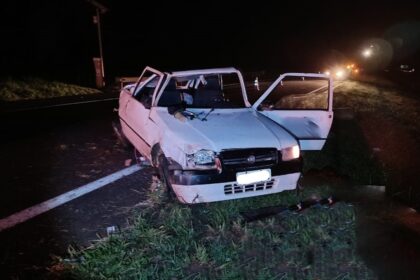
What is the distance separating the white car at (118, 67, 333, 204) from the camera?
15.4 feet

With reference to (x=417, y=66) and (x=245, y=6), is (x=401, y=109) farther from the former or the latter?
(x=245, y=6)

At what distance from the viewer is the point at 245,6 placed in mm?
49750

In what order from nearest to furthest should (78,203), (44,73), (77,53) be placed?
(78,203)
(44,73)
(77,53)

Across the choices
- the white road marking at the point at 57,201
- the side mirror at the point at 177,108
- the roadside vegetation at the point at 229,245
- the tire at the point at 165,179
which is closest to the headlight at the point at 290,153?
the roadside vegetation at the point at 229,245

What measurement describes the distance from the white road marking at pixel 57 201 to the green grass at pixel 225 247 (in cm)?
111

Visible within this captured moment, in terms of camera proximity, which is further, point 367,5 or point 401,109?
point 367,5

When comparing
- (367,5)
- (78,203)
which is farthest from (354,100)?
(367,5)

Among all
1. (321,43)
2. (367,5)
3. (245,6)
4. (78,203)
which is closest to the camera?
(78,203)

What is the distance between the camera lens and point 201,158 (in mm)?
4691

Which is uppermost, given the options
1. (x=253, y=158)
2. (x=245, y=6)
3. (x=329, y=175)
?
(x=245, y=6)

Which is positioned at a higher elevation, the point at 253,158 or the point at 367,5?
the point at 367,5

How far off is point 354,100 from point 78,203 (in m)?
11.8

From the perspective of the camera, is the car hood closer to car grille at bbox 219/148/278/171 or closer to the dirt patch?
car grille at bbox 219/148/278/171

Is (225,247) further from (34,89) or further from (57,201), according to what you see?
(34,89)
